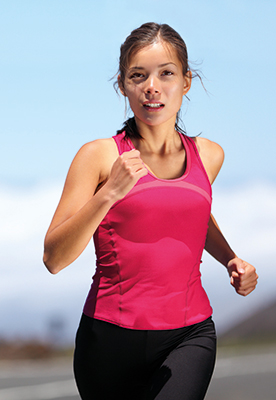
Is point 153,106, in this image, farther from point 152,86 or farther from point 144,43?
point 144,43

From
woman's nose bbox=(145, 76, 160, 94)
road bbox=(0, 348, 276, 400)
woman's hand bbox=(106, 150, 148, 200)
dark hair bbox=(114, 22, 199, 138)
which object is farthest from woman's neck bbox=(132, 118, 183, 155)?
road bbox=(0, 348, 276, 400)

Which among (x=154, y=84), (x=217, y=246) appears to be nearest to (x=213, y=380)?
(x=217, y=246)

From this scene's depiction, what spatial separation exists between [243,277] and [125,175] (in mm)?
546

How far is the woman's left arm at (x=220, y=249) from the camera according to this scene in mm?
1781

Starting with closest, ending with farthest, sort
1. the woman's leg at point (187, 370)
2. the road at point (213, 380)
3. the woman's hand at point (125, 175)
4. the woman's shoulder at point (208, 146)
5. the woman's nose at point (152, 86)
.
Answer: the woman's hand at point (125, 175)
the woman's leg at point (187, 370)
the woman's nose at point (152, 86)
the woman's shoulder at point (208, 146)
the road at point (213, 380)

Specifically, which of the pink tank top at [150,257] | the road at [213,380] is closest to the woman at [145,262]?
the pink tank top at [150,257]

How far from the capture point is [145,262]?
5.26ft

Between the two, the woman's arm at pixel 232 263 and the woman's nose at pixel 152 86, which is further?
the woman's arm at pixel 232 263

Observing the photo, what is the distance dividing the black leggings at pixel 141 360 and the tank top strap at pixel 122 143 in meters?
0.48

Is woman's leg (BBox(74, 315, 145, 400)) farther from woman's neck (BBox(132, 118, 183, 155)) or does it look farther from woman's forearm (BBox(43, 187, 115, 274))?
woman's neck (BBox(132, 118, 183, 155))

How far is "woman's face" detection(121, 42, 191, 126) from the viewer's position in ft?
5.56

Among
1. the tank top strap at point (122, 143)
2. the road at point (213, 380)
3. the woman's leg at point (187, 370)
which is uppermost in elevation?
the tank top strap at point (122, 143)

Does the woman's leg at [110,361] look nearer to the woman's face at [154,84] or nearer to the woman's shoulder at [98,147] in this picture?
the woman's shoulder at [98,147]

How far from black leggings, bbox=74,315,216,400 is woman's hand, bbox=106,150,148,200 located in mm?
408
